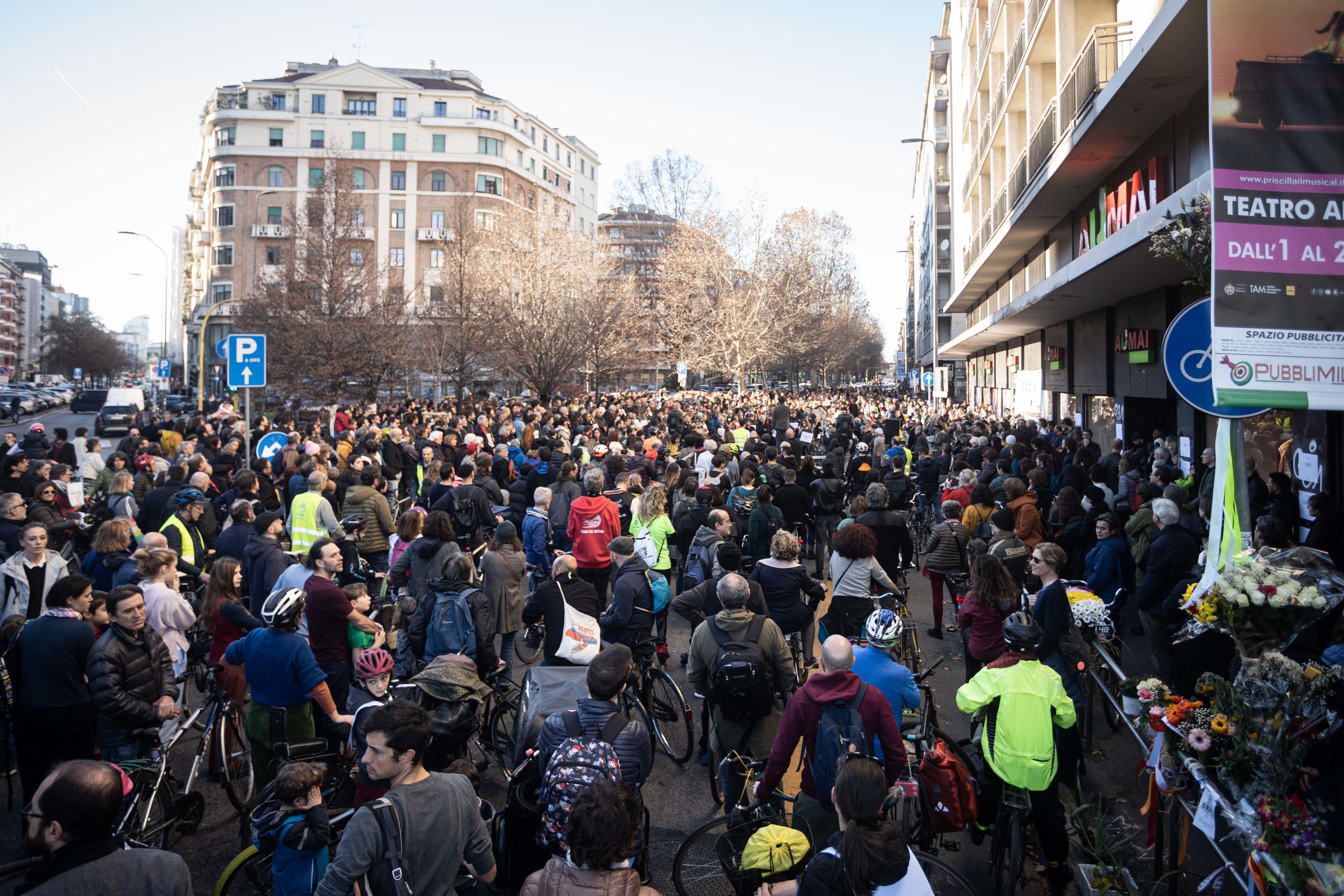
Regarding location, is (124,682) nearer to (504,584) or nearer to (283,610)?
(283,610)

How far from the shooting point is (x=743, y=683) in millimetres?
5035

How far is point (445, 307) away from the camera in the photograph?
122 feet

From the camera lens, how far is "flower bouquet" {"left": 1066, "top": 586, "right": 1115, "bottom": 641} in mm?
6039

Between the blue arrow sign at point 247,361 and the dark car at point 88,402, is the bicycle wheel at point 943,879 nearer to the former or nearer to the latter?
the blue arrow sign at point 247,361

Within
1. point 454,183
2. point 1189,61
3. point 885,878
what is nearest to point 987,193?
point 1189,61

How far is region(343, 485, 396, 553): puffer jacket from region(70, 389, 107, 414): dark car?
5090cm

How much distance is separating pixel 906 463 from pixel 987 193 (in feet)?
69.4

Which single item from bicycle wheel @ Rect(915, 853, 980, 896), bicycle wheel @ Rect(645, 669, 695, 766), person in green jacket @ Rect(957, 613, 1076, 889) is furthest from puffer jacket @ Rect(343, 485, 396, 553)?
bicycle wheel @ Rect(915, 853, 980, 896)

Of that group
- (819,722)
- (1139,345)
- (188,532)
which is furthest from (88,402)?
(819,722)

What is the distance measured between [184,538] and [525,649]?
3602mm

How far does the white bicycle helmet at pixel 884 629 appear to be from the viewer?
4.87 m

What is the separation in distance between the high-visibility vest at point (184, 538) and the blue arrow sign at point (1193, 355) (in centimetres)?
860

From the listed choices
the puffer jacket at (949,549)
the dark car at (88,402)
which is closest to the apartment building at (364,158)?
the dark car at (88,402)

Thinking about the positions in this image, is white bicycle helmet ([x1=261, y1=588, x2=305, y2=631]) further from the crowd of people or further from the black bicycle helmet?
the black bicycle helmet
